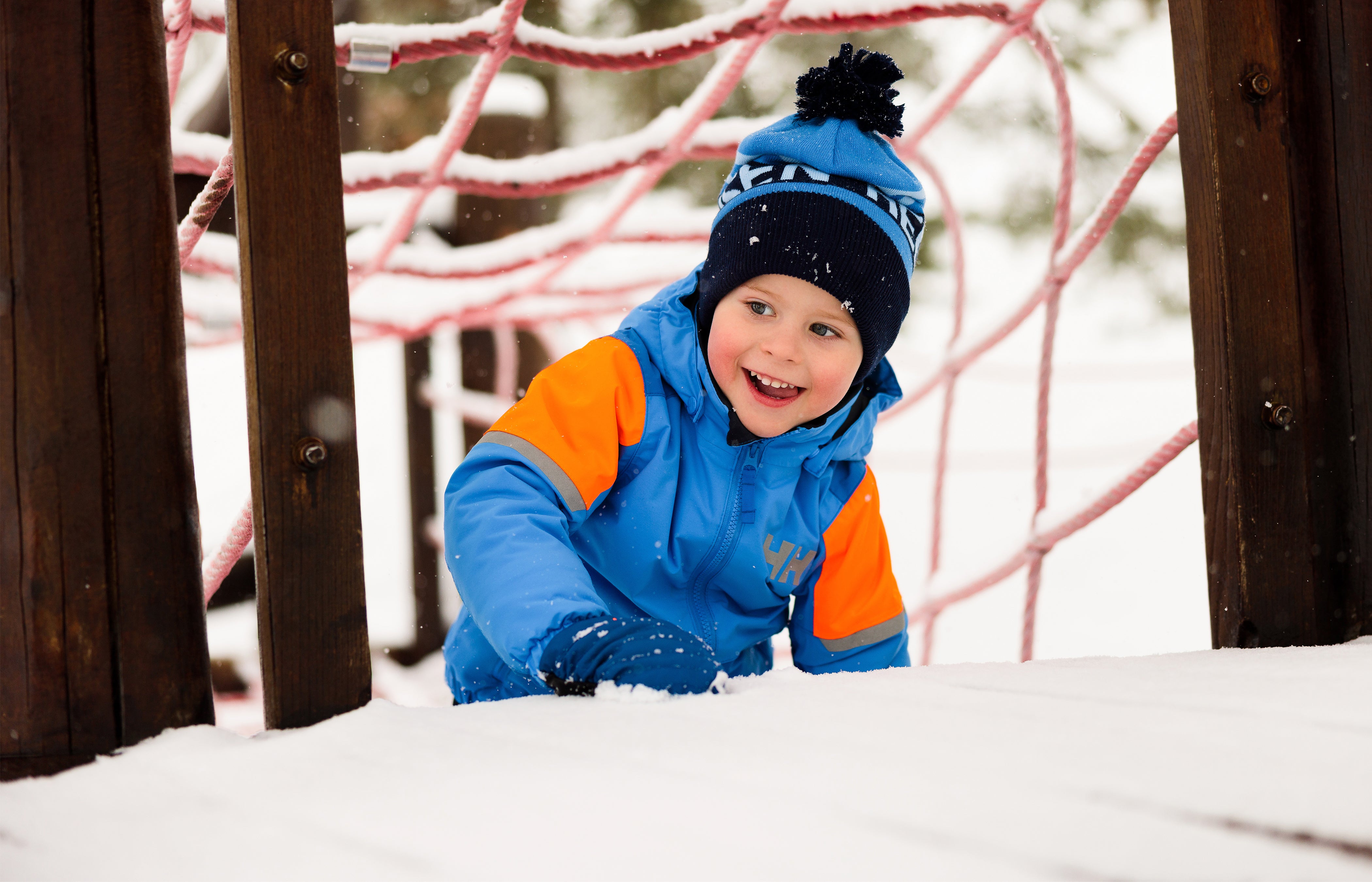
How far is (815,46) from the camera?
5957 mm

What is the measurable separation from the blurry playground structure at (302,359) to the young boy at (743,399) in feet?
0.98

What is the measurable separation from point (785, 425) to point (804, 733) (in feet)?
2.03

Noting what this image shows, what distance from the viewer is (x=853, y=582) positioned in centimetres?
156

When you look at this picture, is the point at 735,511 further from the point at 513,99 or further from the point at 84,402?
the point at 513,99

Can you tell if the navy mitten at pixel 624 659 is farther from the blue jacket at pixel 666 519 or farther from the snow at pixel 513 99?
the snow at pixel 513 99

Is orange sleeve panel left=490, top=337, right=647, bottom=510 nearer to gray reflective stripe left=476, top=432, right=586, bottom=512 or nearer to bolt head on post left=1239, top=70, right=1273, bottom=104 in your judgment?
gray reflective stripe left=476, top=432, right=586, bottom=512

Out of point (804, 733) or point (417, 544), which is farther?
point (417, 544)

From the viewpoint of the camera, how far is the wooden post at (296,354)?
94 centimetres

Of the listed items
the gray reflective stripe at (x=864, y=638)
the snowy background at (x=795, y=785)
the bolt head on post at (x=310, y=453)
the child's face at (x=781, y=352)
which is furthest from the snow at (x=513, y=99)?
the bolt head on post at (x=310, y=453)

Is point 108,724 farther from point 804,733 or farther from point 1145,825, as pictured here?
point 1145,825

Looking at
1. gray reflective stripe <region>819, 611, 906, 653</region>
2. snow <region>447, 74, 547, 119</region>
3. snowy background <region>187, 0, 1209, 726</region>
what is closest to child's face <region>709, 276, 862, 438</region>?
gray reflective stripe <region>819, 611, 906, 653</region>

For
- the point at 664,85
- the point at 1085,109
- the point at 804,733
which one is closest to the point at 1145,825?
the point at 804,733

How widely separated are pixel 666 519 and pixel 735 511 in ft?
0.32

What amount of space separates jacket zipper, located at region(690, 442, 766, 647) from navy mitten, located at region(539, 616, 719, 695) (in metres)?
0.35
